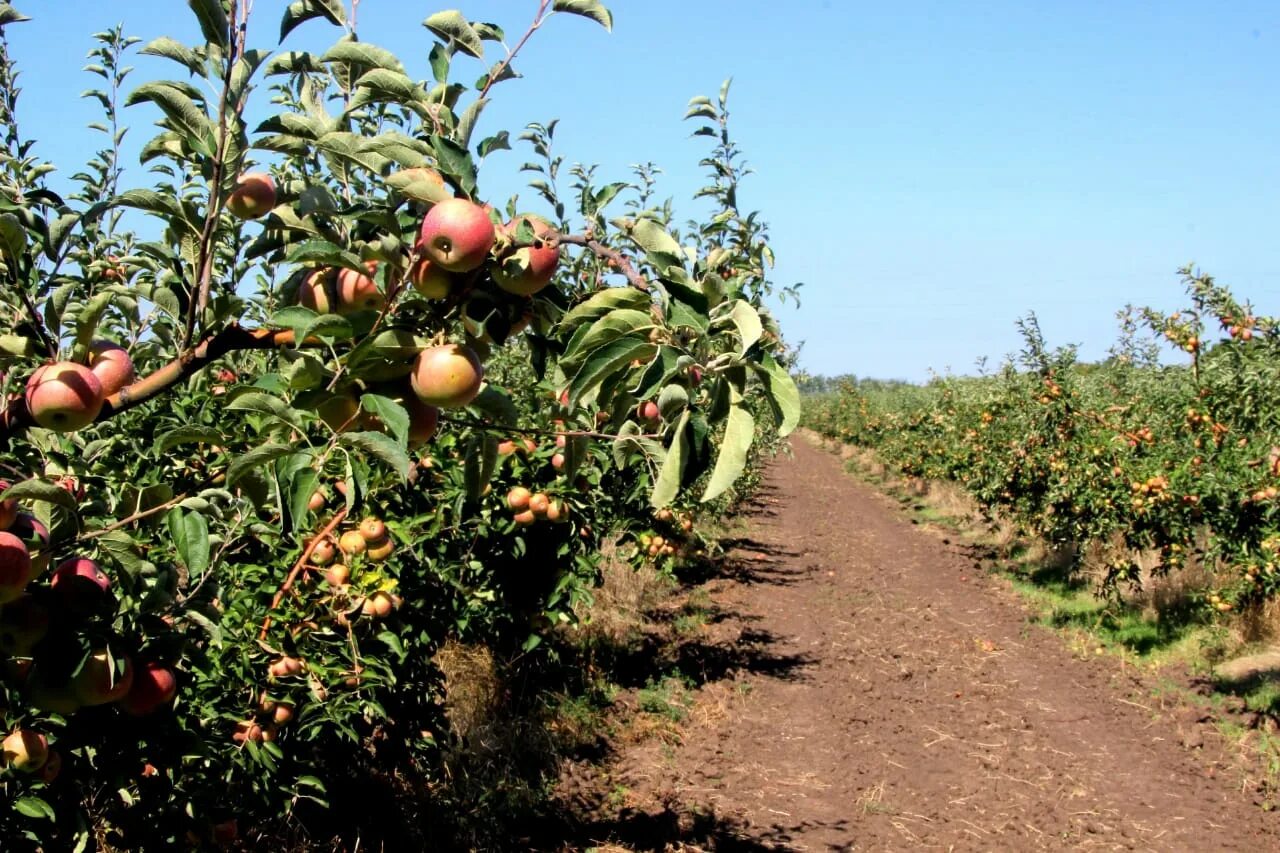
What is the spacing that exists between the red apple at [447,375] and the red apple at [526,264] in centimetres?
11

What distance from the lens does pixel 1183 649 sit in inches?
332

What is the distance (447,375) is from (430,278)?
124mm

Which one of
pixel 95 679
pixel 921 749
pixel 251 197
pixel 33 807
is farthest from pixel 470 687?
pixel 251 197

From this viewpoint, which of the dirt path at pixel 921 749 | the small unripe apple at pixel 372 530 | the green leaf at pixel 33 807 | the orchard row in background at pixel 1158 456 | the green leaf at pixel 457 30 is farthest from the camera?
the orchard row in background at pixel 1158 456

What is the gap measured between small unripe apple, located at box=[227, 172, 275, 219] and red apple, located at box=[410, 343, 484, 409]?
1.29 feet

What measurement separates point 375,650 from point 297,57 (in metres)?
2.44

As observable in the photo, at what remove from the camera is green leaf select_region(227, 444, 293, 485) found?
1.21 meters

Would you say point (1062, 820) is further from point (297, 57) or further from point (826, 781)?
point (297, 57)

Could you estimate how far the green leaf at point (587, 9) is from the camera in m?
1.33

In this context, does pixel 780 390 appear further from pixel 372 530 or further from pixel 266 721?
pixel 266 721

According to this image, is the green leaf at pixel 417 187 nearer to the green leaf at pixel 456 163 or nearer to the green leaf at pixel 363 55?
the green leaf at pixel 456 163

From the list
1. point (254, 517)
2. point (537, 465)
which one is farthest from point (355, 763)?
point (254, 517)

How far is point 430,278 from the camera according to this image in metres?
1.20

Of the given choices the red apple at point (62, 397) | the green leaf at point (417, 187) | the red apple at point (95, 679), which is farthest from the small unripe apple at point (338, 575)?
the green leaf at point (417, 187)
